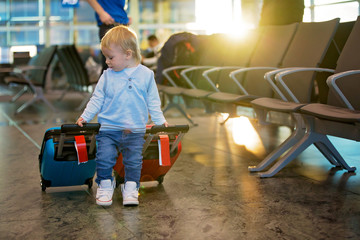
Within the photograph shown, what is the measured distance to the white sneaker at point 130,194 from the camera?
2762mm

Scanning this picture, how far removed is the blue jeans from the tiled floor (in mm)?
167

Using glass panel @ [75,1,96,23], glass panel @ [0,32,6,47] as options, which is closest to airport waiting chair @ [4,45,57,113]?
glass panel @ [0,32,6,47]

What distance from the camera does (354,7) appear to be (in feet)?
23.7

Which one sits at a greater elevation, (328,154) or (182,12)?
(182,12)

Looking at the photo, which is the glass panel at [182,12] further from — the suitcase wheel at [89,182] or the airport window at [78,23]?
the suitcase wheel at [89,182]

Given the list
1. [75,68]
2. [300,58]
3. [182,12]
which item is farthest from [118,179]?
[182,12]

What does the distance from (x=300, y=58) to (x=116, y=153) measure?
73.7 inches

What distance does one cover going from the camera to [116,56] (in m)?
2.81

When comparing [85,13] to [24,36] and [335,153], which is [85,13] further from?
[335,153]

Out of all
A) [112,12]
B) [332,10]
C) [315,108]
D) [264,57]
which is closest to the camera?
[315,108]

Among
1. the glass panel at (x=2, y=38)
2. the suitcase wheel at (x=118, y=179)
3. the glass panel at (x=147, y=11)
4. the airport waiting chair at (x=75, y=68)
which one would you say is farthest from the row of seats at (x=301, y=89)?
the glass panel at (x=2, y=38)

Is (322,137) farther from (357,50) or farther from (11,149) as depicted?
(11,149)

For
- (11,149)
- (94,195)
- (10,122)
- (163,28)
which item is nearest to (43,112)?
(10,122)

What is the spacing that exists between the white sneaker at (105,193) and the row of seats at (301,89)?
112 cm
